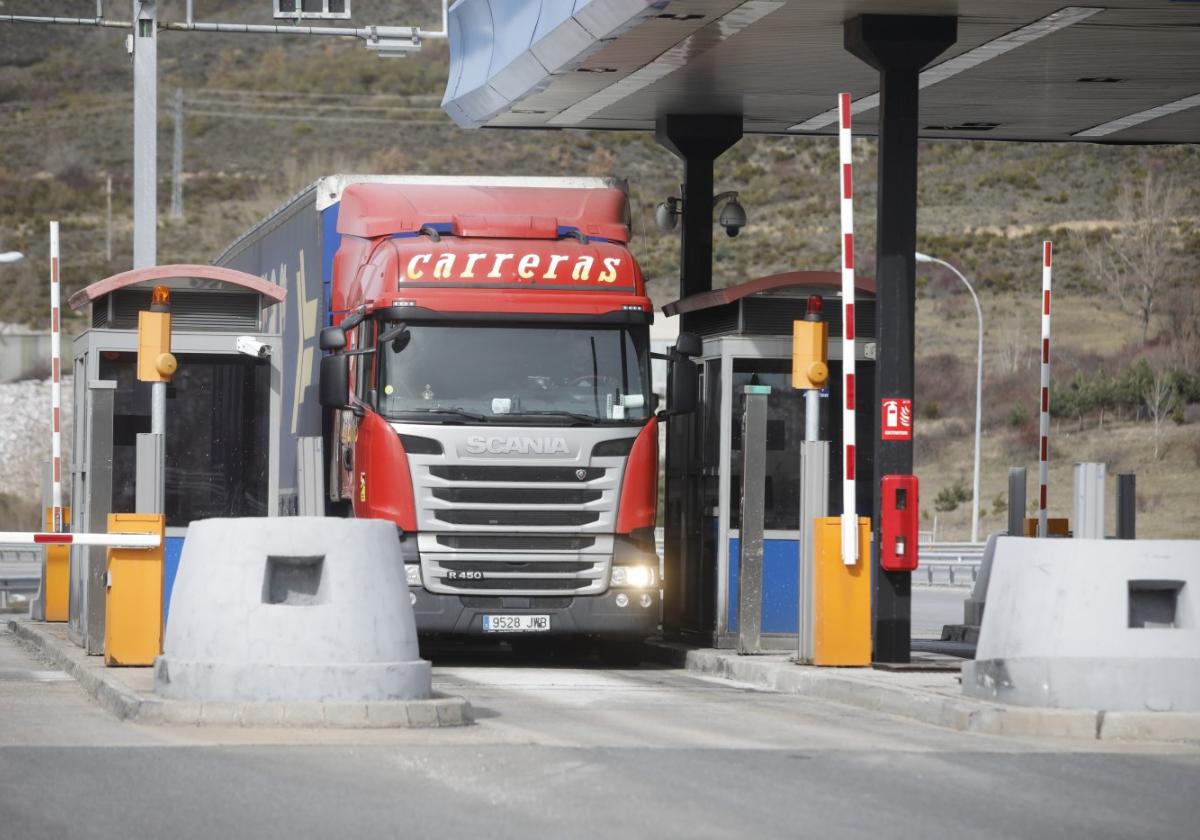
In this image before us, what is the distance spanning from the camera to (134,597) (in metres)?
15.5

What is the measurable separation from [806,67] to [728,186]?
85.8m

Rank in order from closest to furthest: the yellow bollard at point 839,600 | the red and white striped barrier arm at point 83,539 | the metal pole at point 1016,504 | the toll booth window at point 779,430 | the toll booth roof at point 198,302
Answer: the red and white striped barrier arm at point 83,539
the yellow bollard at point 839,600
the toll booth roof at point 198,302
the toll booth window at point 779,430
the metal pole at point 1016,504

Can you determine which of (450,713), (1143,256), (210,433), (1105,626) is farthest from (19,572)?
(1143,256)

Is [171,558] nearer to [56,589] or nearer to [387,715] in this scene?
[56,589]

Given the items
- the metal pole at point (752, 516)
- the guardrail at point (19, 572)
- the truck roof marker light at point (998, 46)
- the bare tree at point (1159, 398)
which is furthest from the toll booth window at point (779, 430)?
the bare tree at point (1159, 398)

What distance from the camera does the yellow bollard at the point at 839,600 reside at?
15.4m

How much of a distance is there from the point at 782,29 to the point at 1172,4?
2.95 meters

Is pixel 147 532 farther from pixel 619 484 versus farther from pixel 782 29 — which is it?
pixel 782 29

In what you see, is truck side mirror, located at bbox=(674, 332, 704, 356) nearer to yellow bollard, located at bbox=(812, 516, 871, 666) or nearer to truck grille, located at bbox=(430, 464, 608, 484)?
truck grille, located at bbox=(430, 464, 608, 484)

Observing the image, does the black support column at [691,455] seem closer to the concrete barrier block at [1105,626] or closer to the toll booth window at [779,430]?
the toll booth window at [779,430]

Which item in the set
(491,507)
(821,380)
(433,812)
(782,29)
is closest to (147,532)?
(491,507)

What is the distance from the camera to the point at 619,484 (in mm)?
17297

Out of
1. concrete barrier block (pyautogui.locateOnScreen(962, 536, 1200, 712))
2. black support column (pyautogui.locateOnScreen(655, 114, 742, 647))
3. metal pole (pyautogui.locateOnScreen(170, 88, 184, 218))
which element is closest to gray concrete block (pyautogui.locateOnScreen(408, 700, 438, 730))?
concrete barrier block (pyautogui.locateOnScreen(962, 536, 1200, 712))

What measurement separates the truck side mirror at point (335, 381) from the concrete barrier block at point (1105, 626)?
6.29m
